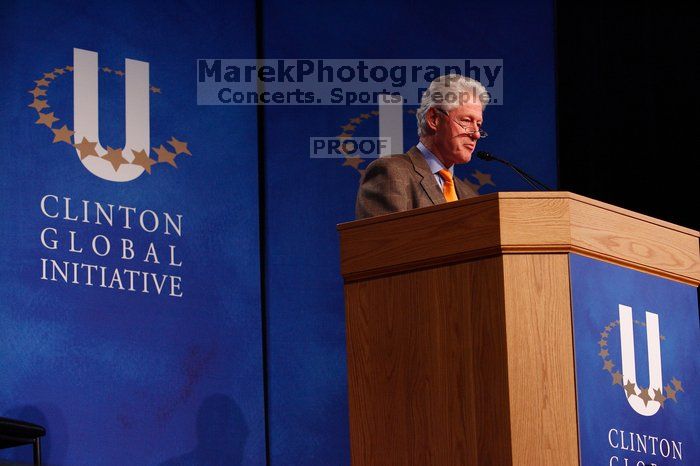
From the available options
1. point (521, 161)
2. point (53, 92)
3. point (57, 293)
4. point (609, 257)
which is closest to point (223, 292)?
point (57, 293)

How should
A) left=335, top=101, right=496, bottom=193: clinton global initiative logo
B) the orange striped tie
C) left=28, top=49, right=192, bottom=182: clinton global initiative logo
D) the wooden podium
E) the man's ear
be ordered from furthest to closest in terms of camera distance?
left=335, top=101, right=496, bottom=193: clinton global initiative logo
left=28, top=49, right=192, bottom=182: clinton global initiative logo
the man's ear
the orange striped tie
the wooden podium

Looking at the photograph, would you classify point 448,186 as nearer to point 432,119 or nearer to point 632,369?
point 432,119

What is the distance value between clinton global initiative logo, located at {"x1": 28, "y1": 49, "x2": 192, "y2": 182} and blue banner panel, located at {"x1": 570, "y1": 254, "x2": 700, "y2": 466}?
2333mm

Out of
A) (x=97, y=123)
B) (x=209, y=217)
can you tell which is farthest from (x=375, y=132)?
(x=97, y=123)

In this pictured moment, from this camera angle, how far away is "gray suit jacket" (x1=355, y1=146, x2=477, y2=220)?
3.28 meters

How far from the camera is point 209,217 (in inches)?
183

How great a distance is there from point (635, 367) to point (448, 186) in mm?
1087

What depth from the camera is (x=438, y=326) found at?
2.68 meters

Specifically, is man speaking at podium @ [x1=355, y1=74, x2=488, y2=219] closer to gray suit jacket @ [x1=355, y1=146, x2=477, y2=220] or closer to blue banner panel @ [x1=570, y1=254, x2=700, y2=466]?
gray suit jacket @ [x1=355, y1=146, x2=477, y2=220]

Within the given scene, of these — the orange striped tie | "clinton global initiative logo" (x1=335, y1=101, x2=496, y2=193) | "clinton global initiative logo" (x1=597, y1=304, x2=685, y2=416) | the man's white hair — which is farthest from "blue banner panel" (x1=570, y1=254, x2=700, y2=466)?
"clinton global initiative logo" (x1=335, y1=101, x2=496, y2=193)

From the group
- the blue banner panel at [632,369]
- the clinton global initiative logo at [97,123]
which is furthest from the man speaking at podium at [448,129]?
the clinton global initiative logo at [97,123]

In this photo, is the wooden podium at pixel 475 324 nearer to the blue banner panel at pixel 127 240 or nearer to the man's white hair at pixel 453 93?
the man's white hair at pixel 453 93

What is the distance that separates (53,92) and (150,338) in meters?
1.00

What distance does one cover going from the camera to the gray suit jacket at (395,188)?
328 centimetres
